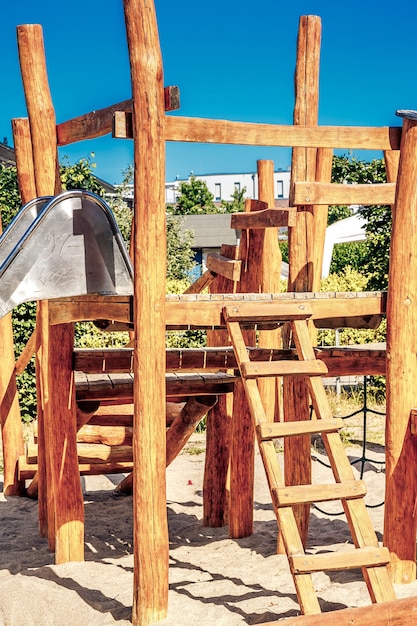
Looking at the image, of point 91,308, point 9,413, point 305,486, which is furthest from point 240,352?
point 9,413

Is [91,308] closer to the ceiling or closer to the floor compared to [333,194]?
closer to the floor

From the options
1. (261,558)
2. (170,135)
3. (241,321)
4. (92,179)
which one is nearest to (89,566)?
(261,558)

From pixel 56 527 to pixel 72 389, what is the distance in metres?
0.98

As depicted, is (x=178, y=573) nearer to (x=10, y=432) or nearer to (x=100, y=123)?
(x=100, y=123)

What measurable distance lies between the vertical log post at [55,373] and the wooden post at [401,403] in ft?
7.04

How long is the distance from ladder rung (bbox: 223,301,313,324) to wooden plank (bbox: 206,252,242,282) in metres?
1.64

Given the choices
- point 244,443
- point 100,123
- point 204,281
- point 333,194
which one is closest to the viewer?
point 100,123

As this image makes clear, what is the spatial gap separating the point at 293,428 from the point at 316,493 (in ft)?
1.22

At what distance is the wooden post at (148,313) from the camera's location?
15.6ft

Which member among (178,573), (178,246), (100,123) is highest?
(100,123)

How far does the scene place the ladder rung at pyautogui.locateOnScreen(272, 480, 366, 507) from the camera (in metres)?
Result: 4.56

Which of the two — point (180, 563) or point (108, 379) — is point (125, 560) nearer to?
point (180, 563)

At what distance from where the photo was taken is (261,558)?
6270 millimetres

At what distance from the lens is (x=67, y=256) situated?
517cm
